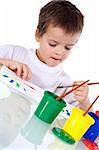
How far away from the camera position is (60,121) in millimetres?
648

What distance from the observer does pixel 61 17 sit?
3.25 ft

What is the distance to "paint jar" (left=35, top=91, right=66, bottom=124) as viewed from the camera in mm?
549

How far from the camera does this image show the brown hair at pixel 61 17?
98 centimetres

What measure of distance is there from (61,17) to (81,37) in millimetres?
561

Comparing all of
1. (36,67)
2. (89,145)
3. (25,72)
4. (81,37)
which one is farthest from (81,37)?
(89,145)

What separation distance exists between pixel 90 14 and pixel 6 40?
0.43 m

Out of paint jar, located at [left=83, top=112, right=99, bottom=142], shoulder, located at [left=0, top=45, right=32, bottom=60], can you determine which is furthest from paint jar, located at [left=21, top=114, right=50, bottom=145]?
shoulder, located at [left=0, top=45, right=32, bottom=60]

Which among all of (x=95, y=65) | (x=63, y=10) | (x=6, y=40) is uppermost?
(x=63, y=10)

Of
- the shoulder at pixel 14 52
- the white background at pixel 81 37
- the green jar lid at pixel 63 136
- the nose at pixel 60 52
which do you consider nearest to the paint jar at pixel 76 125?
the green jar lid at pixel 63 136

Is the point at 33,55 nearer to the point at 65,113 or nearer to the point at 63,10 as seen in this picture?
the point at 63,10

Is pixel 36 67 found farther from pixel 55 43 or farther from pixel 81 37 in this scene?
pixel 81 37

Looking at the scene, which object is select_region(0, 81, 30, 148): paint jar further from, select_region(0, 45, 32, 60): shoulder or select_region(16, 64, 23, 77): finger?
select_region(0, 45, 32, 60): shoulder

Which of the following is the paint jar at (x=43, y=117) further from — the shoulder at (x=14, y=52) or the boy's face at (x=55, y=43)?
the shoulder at (x=14, y=52)

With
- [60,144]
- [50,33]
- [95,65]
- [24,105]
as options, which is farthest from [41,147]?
[95,65]
